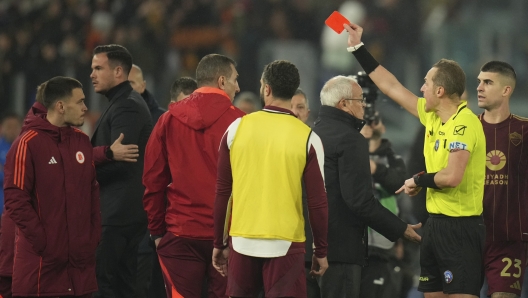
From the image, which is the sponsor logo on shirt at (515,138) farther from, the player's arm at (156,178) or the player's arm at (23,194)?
the player's arm at (23,194)

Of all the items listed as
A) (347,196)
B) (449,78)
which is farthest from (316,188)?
(449,78)

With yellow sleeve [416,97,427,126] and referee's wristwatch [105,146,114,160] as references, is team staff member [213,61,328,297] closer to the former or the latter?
yellow sleeve [416,97,427,126]

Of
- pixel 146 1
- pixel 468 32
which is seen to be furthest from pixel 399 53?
pixel 146 1

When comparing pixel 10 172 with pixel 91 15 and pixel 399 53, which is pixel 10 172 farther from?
pixel 91 15

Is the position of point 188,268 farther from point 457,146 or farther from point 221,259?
point 457,146

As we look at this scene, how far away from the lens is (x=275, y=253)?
4.14 m

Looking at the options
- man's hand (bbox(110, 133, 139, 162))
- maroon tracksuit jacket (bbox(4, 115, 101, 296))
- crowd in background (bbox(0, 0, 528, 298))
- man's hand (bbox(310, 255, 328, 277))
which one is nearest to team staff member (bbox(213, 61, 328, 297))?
man's hand (bbox(310, 255, 328, 277))

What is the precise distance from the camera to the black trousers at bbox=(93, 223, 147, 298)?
5711 mm

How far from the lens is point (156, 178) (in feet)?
15.9

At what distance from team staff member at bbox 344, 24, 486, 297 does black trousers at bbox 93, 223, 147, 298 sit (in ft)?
6.68

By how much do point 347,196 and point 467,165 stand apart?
710 mm

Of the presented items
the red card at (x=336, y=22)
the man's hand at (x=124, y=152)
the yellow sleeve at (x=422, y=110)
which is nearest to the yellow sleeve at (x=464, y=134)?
the yellow sleeve at (x=422, y=110)

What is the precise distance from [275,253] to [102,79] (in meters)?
2.32

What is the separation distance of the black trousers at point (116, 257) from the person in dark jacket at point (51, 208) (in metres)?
0.81
